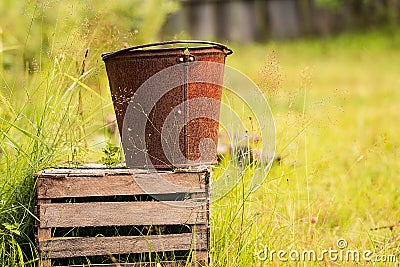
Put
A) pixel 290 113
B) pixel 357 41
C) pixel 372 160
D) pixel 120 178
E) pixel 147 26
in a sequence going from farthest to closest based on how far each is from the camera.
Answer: pixel 357 41 < pixel 147 26 < pixel 372 160 < pixel 290 113 < pixel 120 178

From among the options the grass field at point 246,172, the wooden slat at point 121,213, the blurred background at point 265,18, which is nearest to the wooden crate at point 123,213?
the wooden slat at point 121,213

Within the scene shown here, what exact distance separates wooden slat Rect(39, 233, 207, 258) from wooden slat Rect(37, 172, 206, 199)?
146 mm

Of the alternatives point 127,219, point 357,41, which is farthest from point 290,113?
point 357,41

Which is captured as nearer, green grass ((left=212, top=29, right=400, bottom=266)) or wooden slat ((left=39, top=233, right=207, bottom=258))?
wooden slat ((left=39, top=233, right=207, bottom=258))

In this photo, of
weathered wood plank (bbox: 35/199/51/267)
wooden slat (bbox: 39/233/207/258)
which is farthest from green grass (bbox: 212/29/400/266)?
weathered wood plank (bbox: 35/199/51/267)

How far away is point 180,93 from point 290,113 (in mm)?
551

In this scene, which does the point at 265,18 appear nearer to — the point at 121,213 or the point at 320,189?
the point at 320,189

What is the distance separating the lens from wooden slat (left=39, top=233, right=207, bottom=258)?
2035 mm

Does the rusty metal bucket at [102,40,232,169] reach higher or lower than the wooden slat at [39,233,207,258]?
higher

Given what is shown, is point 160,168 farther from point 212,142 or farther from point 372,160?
point 372,160

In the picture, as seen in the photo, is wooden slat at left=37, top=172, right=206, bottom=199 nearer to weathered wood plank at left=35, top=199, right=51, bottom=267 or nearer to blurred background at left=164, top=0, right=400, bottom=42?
weathered wood plank at left=35, top=199, right=51, bottom=267

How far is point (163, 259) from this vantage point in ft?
6.96

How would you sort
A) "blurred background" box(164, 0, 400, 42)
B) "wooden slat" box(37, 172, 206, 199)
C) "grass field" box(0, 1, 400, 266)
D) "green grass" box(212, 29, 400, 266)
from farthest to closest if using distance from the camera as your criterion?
"blurred background" box(164, 0, 400, 42) < "green grass" box(212, 29, 400, 266) < "grass field" box(0, 1, 400, 266) < "wooden slat" box(37, 172, 206, 199)

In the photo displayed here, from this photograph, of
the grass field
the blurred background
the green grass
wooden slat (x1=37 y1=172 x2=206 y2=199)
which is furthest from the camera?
the blurred background
